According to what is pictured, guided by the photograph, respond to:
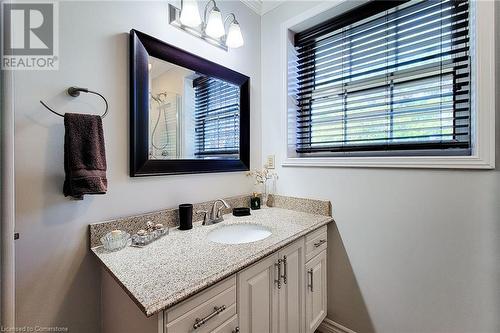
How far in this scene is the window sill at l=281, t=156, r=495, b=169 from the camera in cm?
101

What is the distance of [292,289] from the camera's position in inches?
44.8

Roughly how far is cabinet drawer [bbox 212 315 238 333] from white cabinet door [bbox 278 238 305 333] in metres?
0.30

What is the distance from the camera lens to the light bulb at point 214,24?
52.8 inches

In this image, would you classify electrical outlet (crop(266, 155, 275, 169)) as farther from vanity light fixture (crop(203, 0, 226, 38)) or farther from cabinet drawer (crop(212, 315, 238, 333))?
cabinet drawer (crop(212, 315, 238, 333))

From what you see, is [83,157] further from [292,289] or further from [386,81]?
[386,81]

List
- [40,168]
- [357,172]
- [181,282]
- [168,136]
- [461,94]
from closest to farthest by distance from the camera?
[181,282] → [40,168] → [461,94] → [168,136] → [357,172]

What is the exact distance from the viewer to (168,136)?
1235 millimetres

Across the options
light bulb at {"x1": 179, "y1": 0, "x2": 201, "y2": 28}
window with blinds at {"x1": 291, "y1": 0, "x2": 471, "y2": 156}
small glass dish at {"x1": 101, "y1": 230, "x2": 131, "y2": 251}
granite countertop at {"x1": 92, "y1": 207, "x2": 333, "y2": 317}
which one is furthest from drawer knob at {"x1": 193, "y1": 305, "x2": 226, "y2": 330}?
light bulb at {"x1": 179, "y1": 0, "x2": 201, "y2": 28}

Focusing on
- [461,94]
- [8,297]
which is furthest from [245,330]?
[461,94]

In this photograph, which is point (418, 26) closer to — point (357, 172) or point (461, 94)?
point (461, 94)

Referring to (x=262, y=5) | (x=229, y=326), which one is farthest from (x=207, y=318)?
(x=262, y=5)

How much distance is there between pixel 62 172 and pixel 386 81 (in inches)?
68.2

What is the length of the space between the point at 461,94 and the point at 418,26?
46 cm

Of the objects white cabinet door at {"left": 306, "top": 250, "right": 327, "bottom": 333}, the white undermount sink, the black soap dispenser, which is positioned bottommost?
white cabinet door at {"left": 306, "top": 250, "right": 327, "bottom": 333}
